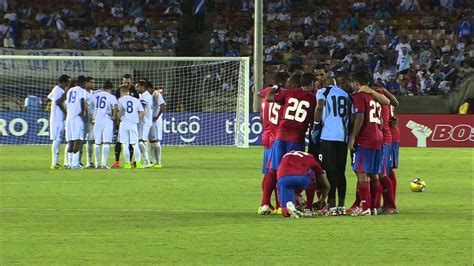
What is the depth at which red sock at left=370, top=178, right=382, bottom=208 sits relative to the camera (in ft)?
54.4

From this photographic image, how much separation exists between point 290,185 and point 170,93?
22.9 meters

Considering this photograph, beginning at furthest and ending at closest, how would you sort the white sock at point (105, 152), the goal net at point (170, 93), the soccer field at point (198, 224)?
the goal net at point (170, 93) < the white sock at point (105, 152) < the soccer field at point (198, 224)

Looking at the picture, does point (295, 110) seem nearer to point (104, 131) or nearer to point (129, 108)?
point (129, 108)

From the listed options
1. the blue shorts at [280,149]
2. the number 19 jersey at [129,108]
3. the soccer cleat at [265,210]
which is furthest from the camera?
the number 19 jersey at [129,108]

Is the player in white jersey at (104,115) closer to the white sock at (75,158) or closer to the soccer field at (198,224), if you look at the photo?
the white sock at (75,158)

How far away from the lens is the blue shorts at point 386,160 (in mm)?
16617

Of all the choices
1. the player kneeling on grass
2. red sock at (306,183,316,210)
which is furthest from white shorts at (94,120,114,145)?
the player kneeling on grass

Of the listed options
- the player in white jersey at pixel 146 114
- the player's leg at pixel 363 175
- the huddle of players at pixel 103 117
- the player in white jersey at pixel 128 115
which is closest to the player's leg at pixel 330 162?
the player's leg at pixel 363 175

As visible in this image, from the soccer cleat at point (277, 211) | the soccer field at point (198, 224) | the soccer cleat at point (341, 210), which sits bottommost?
the soccer field at point (198, 224)

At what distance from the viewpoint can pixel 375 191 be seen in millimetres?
16703

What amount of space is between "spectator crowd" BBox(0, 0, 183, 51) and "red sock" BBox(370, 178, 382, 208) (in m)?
27.5

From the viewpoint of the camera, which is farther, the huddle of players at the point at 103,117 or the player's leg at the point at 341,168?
the huddle of players at the point at 103,117

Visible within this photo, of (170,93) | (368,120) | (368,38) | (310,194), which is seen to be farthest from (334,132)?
(368,38)

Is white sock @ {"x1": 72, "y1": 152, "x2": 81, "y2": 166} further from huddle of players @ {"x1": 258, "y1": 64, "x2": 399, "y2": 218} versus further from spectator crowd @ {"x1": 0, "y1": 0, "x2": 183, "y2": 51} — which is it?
spectator crowd @ {"x1": 0, "y1": 0, "x2": 183, "y2": 51}
